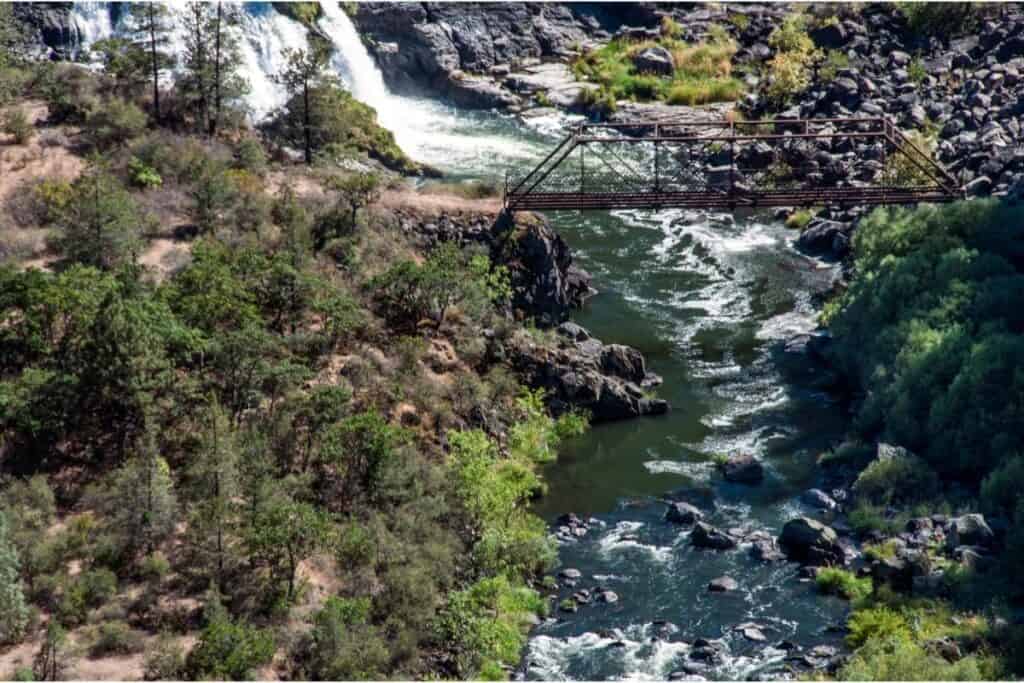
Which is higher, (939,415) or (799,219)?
(799,219)

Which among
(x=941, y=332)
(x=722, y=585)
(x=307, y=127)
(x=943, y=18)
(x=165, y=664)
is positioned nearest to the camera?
(x=165, y=664)

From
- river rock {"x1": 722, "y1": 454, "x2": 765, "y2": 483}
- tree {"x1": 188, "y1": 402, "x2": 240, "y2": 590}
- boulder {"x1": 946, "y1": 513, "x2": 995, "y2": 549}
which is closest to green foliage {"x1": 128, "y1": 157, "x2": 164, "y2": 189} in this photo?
tree {"x1": 188, "y1": 402, "x2": 240, "y2": 590}

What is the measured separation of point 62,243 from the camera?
1882 inches

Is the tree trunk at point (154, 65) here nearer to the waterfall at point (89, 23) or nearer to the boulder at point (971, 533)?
the waterfall at point (89, 23)

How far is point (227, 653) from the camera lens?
3294cm

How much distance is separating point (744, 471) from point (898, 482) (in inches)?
210

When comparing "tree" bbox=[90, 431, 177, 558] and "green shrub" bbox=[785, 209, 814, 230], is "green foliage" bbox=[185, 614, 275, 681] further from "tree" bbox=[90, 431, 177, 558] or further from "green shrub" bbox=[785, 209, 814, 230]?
"green shrub" bbox=[785, 209, 814, 230]

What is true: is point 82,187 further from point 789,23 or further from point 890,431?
point 789,23

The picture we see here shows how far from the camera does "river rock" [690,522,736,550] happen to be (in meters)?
42.4

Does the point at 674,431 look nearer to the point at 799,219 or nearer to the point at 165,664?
the point at 165,664

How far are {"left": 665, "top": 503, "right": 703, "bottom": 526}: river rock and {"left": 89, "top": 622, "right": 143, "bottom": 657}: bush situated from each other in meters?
17.9

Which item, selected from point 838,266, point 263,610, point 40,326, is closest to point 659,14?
point 838,266

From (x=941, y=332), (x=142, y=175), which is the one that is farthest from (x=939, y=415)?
(x=142, y=175)

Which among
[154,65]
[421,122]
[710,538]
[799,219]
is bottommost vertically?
[710,538]
